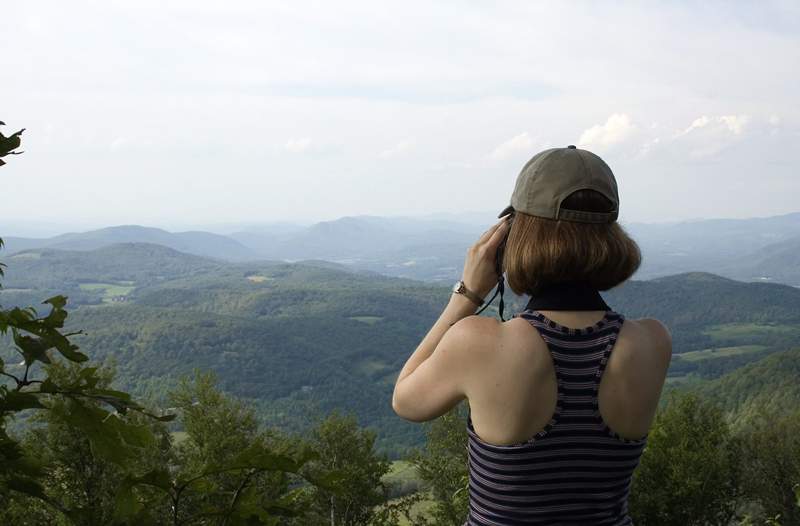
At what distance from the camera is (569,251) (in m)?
1.79

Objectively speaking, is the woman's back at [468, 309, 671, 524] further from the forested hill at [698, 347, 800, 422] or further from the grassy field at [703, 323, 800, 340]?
the grassy field at [703, 323, 800, 340]

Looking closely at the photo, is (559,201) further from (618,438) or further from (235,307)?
(235,307)

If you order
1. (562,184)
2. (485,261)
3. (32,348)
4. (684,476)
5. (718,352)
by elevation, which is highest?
(562,184)

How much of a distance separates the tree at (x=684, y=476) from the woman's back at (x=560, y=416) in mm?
23620

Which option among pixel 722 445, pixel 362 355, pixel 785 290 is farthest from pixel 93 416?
pixel 785 290

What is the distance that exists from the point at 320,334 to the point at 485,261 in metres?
162

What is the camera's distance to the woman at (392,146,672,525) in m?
1.67

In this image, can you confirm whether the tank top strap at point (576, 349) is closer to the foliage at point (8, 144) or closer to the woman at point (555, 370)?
the woman at point (555, 370)

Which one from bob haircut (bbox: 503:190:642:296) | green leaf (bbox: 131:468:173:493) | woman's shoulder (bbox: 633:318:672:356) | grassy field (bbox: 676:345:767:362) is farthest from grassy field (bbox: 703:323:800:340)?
green leaf (bbox: 131:468:173:493)

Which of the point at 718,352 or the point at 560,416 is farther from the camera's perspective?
the point at 718,352

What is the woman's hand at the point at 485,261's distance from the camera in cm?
199

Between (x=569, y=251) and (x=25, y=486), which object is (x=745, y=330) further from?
(x=25, y=486)

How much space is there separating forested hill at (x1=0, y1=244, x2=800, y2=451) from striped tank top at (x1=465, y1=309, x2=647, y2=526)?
93799 millimetres

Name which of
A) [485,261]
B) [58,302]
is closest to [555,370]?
[485,261]
